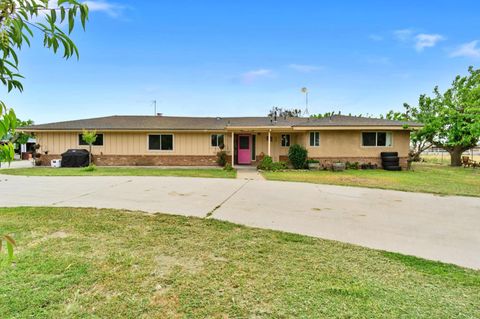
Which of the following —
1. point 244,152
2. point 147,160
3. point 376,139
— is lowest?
point 147,160

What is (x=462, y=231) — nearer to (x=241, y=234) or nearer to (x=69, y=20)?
(x=241, y=234)

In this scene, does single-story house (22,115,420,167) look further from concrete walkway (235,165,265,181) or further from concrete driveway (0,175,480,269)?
concrete driveway (0,175,480,269)

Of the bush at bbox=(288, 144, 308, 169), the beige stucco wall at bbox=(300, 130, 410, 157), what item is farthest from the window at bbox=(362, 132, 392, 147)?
the bush at bbox=(288, 144, 308, 169)

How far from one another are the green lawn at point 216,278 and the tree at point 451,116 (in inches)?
811

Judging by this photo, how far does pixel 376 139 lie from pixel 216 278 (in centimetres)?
1780

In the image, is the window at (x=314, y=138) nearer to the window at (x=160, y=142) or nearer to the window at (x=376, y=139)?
the window at (x=376, y=139)

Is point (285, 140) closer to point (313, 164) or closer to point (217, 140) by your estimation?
point (313, 164)

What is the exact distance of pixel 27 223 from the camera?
511 cm

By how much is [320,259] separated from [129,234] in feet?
10.1

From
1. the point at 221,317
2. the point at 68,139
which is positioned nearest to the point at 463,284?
the point at 221,317

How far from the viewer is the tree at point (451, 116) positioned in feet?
66.9

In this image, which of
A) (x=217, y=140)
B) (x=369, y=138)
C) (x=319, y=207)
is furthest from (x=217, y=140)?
(x=319, y=207)

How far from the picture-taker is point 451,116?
20.5m

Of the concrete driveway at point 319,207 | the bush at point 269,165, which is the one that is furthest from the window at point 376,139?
the concrete driveway at point 319,207
